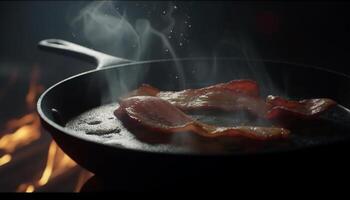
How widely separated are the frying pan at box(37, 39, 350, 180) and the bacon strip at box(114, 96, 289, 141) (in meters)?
0.02

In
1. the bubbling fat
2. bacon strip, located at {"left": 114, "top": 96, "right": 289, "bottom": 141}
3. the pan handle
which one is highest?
the pan handle

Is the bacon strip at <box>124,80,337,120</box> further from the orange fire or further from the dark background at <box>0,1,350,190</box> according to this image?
the dark background at <box>0,1,350,190</box>

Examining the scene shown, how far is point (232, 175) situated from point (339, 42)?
1.14 m

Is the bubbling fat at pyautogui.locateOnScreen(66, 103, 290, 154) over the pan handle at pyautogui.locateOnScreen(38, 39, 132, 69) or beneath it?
beneath

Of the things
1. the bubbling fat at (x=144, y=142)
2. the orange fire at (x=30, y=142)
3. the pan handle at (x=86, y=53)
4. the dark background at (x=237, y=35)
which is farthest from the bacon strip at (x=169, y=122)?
the dark background at (x=237, y=35)

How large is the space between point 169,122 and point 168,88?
1.41 feet

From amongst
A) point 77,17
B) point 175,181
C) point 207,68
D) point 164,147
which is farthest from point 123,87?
point 77,17

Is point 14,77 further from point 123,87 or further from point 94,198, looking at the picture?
point 94,198

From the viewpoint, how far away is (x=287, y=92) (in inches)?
46.8

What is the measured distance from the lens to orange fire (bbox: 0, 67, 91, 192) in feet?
2.73

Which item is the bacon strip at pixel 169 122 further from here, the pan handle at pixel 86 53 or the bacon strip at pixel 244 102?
the pan handle at pixel 86 53

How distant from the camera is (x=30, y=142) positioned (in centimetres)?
103

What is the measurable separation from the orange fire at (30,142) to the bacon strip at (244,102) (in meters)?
0.24

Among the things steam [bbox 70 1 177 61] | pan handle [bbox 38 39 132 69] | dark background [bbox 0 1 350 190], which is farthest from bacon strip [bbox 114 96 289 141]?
steam [bbox 70 1 177 61]
